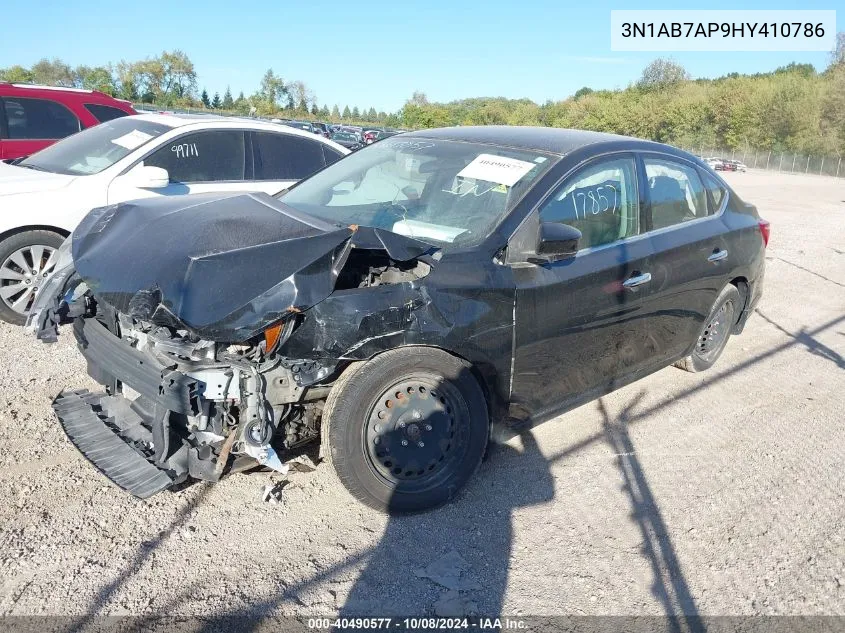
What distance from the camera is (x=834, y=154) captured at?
60.1m

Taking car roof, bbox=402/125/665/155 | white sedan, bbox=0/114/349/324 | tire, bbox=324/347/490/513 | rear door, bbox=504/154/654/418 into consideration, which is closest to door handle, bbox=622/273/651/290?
rear door, bbox=504/154/654/418

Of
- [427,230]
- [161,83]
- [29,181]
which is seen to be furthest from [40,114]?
[161,83]

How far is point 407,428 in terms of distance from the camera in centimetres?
324

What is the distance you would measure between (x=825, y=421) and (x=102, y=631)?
4501mm

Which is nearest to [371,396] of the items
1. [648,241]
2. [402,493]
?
[402,493]

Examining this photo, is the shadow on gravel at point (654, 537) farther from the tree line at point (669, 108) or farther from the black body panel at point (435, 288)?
the tree line at point (669, 108)

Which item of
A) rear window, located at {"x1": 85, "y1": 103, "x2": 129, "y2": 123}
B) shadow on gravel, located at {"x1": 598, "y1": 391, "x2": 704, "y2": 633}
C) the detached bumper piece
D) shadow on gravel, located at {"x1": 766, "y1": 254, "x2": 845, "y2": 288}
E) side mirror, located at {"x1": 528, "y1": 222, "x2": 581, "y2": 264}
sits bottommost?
shadow on gravel, located at {"x1": 766, "y1": 254, "x2": 845, "y2": 288}

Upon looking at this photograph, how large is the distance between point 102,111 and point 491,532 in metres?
8.34

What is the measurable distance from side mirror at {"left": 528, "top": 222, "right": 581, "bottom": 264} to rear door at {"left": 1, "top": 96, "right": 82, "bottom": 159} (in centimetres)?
746

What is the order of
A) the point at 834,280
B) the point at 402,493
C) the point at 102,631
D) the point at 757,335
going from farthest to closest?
the point at 834,280 → the point at 757,335 → the point at 402,493 → the point at 102,631

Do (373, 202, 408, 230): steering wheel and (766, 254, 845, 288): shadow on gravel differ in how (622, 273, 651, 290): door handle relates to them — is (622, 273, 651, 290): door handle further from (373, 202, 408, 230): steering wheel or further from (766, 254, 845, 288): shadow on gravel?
(766, 254, 845, 288): shadow on gravel

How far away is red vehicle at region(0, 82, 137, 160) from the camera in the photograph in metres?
8.47

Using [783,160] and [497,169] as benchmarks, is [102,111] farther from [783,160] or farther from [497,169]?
[783,160]

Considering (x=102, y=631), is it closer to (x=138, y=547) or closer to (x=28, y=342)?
(x=138, y=547)
